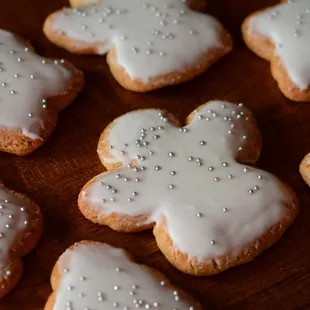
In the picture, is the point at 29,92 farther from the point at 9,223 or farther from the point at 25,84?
the point at 9,223

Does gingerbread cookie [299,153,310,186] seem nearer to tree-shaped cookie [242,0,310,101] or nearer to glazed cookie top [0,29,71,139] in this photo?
tree-shaped cookie [242,0,310,101]

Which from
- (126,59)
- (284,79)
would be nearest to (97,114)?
(126,59)

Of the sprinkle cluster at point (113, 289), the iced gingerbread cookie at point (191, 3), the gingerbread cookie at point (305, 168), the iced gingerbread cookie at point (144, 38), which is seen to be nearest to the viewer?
the sprinkle cluster at point (113, 289)

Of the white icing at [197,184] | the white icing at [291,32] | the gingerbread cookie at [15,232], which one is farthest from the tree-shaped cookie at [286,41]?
the gingerbread cookie at [15,232]

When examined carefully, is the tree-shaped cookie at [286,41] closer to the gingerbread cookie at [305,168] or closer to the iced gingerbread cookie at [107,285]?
the gingerbread cookie at [305,168]

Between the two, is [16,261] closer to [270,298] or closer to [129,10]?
[270,298]

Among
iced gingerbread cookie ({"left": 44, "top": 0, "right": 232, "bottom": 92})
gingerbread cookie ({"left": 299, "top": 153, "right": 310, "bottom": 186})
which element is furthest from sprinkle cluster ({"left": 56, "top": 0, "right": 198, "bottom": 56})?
gingerbread cookie ({"left": 299, "top": 153, "right": 310, "bottom": 186})
